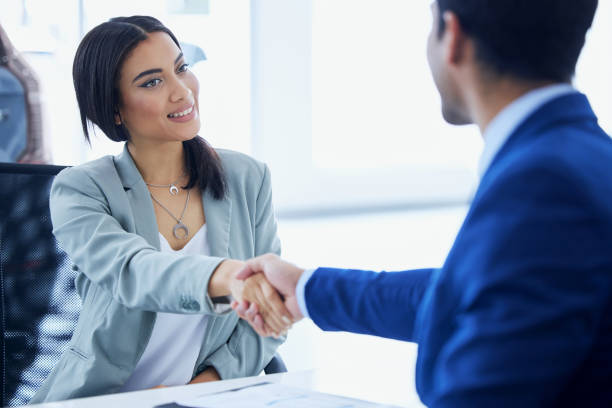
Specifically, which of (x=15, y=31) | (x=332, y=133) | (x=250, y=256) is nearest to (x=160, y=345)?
(x=250, y=256)

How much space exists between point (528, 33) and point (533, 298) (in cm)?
36

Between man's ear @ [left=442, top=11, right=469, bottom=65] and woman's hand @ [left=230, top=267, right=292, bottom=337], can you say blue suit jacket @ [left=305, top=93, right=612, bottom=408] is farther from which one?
woman's hand @ [left=230, top=267, right=292, bottom=337]

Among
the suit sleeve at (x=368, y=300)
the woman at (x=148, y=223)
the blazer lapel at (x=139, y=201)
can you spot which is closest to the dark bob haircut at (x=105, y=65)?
the woman at (x=148, y=223)

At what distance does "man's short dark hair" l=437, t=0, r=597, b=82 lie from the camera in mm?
875

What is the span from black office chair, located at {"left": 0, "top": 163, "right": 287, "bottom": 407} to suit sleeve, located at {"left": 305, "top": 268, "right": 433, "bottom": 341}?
672 millimetres

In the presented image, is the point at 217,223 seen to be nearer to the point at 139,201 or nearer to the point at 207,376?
the point at 139,201

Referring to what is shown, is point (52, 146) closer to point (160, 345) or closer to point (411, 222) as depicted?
point (160, 345)

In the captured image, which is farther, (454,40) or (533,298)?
(454,40)

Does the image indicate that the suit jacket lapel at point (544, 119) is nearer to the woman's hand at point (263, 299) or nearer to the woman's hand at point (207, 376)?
the woman's hand at point (263, 299)

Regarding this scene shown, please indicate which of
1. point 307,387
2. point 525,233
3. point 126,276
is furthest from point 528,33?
point 126,276

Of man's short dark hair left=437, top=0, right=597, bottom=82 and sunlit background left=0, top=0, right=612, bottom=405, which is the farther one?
sunlit background left=0, top=0, right=612, bottom=405

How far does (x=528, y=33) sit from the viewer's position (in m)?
0.89

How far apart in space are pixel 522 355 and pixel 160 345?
3.68 feet

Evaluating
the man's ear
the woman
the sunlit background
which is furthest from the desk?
the sunlit background
